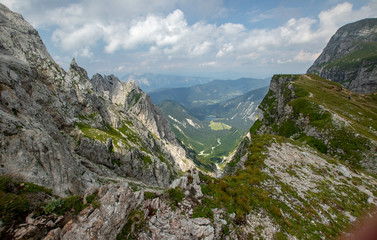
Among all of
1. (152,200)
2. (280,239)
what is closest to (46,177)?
(152,200)

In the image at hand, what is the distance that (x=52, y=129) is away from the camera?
2809 centimetres

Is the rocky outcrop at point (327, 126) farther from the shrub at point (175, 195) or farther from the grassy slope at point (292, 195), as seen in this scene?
the shrub at point (175, 195)

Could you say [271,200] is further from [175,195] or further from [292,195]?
[175,195]

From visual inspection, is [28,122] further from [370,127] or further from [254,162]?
[370,127]

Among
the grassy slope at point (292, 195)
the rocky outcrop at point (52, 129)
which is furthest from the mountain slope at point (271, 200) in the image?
the rocky outcrop at point (52, 129)

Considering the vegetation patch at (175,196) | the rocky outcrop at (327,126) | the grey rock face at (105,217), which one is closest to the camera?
the grey rock face at (105,217)

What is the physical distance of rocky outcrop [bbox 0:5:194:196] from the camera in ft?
60.4

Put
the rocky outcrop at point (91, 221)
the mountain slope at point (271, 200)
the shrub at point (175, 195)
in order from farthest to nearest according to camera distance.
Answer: the shrub at point (175, 195), the mountain slope at point (271, 200), the rocky outcrop at point (91, 221)

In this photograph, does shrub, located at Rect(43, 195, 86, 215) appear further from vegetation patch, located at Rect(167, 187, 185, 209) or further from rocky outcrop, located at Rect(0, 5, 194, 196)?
rocky outcrop, located at Rect(0, 5, 194, 196)

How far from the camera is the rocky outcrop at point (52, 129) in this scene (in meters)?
18.4

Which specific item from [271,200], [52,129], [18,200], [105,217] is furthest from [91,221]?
[52,129]

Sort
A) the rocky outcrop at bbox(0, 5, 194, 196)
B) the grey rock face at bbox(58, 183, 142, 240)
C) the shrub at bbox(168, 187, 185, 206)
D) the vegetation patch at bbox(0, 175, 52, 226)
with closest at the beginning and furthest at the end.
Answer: the vegetation patch at bbox(0, 175, 52, 226)
the grey rock face at bbox(58, 183, 142, 240)
the shrub at bbox(168, 187, 185, 206)
the rocky outcrop at bbox(0, 5, 194, 196)

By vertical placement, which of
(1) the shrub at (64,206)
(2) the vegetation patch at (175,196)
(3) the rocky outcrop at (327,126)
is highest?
(1) the shrub at (64,206)

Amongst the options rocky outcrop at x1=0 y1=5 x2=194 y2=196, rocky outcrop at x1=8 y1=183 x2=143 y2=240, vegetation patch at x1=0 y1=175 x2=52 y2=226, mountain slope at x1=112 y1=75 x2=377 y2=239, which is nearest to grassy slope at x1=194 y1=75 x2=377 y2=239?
mountain slope at x1=112 y1=75 x2=377 y2=239
